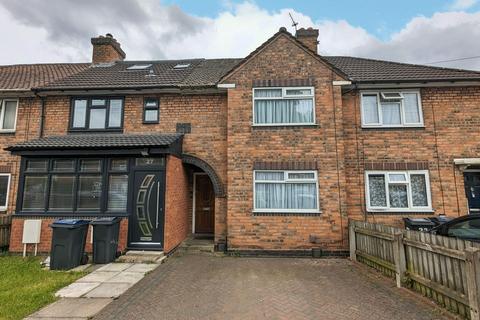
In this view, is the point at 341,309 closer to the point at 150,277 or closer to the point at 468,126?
the point at 150,277

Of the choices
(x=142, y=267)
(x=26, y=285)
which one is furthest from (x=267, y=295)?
(x=26, y=285)

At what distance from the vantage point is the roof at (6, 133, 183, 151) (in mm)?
8445

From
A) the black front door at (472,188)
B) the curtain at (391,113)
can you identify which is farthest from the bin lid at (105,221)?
the black front door at (472,188)

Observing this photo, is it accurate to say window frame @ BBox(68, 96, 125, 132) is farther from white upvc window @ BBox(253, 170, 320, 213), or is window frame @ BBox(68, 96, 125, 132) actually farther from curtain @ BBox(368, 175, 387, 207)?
curtain @ BBox(368, 175, 387, 207)

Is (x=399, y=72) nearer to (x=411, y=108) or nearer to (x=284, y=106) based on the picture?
(x=411, y=108)

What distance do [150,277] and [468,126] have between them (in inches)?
433

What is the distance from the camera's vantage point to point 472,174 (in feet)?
30.9

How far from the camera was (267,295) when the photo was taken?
17.5ft

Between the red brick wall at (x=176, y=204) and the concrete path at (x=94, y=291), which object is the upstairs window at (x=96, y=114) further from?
the concrete path at (x=94, y=291)

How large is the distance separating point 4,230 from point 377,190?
12415mm

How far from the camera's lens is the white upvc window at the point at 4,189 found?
32.9 ft

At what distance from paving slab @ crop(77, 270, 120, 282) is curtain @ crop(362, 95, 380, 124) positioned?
358 inches

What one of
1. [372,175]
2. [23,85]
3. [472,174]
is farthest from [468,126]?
[23,85]

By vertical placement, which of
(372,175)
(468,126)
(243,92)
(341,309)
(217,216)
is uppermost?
(243,92)
